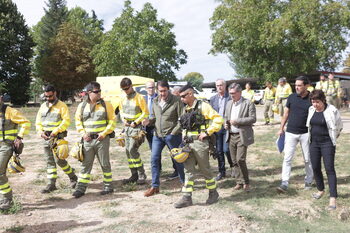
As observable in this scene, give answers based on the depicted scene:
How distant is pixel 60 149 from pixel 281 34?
26.8 meters

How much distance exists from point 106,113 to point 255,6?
95.0ft

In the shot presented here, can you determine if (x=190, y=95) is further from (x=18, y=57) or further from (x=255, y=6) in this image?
(x=18, y=57)

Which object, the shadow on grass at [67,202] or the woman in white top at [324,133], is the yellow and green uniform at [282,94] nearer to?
the woman in white top at [324,133]

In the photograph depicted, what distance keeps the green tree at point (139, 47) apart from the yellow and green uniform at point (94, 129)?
99.0 ft

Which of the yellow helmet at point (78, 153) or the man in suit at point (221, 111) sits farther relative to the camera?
the man in suit at point (221, 111)

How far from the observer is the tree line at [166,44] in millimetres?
29547

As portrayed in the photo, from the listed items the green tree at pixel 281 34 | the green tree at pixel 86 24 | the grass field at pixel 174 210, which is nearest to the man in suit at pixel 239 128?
the grass field at pixel 174 210

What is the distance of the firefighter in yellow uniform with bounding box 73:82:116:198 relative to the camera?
589 cm

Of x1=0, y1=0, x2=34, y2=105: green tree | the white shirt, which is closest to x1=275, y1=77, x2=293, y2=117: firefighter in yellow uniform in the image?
the white shirt

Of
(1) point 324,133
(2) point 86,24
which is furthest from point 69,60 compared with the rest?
(1) point 324,133

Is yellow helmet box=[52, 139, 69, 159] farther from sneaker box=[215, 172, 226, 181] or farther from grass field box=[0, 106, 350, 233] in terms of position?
sneaker box=[215, 172, 226, 181]

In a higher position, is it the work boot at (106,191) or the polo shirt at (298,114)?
the polo shirt at (298,114)

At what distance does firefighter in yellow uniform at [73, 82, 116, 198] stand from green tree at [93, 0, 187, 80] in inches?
1187

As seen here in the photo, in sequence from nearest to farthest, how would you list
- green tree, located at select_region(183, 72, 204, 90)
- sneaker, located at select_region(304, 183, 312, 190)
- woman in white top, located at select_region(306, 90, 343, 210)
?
woman in white top, located at select_region(306, 90, 343, 210) < sneaker, located at select_region(304, 183, 312, 190) < green tree, located at select_region(183, 72, 204, 90)
